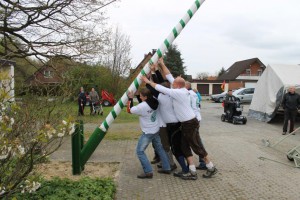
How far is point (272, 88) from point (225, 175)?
11.0 metres

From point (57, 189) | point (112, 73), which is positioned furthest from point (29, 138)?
point (112, 73)

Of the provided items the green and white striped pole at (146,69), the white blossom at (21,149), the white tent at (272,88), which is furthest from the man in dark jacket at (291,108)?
the white blossom at (21,149)

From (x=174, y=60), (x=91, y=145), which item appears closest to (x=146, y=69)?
(x=91, y=145)

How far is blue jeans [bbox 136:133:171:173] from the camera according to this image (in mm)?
6336

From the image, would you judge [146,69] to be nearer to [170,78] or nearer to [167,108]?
[170,78]

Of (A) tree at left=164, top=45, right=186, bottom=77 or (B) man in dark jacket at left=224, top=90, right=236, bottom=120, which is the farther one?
(A) tree at left=164, top=45, right=186, bottom=77

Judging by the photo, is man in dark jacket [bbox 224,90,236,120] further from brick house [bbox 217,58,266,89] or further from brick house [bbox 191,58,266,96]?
brick house [bbox 217,58,266,89]

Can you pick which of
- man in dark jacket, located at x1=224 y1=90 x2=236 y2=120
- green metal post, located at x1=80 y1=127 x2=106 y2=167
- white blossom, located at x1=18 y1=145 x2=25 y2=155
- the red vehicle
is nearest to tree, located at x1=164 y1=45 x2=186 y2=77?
the red vehicle

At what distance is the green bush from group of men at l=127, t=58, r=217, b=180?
3.20ft

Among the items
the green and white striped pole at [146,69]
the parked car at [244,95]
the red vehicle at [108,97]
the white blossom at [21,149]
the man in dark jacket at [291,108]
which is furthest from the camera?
the parked car at [244,95]

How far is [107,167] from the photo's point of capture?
716 cm

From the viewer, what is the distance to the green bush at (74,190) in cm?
509

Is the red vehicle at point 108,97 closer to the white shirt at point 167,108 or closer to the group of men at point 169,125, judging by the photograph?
the group of men at point 169,125

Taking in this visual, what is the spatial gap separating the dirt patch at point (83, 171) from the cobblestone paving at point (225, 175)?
0.73 feet
